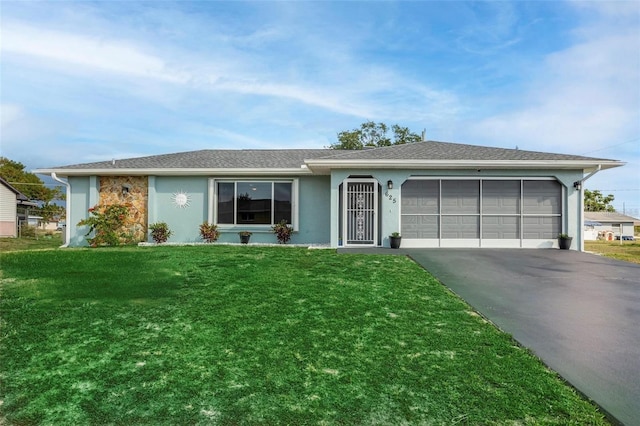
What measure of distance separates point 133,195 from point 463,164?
35.6 ft

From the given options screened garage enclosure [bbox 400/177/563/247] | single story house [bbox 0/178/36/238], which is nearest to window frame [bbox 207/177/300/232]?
screened garage enclosure [bbox 400/177/563/247]

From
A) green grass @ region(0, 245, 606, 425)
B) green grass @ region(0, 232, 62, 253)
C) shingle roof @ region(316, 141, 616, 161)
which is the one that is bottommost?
green grass @ region(0, 232, 62, 253)

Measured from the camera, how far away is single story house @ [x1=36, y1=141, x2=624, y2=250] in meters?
10.5

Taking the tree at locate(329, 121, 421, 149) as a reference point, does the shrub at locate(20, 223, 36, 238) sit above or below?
below

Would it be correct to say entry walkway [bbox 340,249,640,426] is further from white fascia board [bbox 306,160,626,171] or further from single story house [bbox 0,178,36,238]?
single story house [bbox 0,178,36,238]

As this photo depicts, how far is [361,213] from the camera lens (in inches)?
429

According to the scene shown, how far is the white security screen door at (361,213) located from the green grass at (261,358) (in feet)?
15.9

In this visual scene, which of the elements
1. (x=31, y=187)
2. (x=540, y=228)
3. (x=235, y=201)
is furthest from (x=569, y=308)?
(x=31, y=187)


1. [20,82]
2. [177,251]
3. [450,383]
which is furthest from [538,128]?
[20,82]

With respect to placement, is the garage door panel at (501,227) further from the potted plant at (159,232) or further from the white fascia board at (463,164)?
the potted plant at (159,232)

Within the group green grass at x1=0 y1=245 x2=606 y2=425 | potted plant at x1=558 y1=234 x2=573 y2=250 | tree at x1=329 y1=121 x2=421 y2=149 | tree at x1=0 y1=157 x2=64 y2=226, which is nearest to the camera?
green grass at x1=0 y1=245 x2=606 y2=425

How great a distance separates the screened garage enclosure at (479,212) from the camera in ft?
35.3

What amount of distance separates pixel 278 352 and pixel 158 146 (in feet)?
62.2

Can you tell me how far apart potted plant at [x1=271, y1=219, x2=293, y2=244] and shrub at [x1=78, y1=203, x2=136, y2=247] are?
16.6 ft
